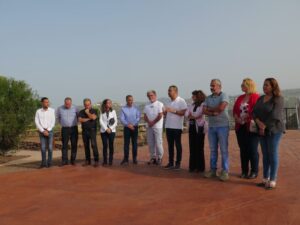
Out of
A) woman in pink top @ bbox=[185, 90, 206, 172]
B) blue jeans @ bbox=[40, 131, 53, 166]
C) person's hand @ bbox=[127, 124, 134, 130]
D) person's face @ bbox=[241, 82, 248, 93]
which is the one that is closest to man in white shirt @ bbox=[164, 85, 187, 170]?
woman in pink top @ bbox=[185, 90, 206, 172]

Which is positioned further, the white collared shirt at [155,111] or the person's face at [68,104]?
the person's face at [68,104]

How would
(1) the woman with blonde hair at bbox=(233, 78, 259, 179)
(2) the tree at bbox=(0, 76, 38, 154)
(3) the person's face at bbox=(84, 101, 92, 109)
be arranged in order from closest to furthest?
(1) the woman with blonde hair at bbox=(233, 78, 259, 179) < (3) the person's face at bbox=(84, 101, 92, 109) < (2) the tree at bbox=(0, 76, 38, 154)

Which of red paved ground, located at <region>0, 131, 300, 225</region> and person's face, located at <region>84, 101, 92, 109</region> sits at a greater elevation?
person's face, located at <region>84, 101, 92, 109</region>

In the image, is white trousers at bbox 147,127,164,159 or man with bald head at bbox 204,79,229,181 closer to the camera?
man with bald head at bbox 204,79,229,181

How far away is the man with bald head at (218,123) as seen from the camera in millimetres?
7023

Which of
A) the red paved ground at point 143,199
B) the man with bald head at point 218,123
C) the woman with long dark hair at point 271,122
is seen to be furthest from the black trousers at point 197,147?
the woman with long dark hair at point 271,122

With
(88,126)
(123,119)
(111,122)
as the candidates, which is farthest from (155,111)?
(88,126)

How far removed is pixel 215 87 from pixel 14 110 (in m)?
7.32

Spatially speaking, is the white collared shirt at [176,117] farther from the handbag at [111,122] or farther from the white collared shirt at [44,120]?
the white collared shirt at [44,120]

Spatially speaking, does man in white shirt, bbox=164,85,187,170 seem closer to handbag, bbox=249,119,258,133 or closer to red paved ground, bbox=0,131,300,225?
red paved ground, bbox=0,131,300,225

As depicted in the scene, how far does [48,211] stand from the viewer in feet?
17.6

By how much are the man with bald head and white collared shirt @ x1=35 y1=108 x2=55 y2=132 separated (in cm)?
436

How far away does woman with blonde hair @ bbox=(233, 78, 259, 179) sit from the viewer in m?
6.80

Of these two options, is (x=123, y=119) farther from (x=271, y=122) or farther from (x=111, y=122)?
(x=271, y=122)
